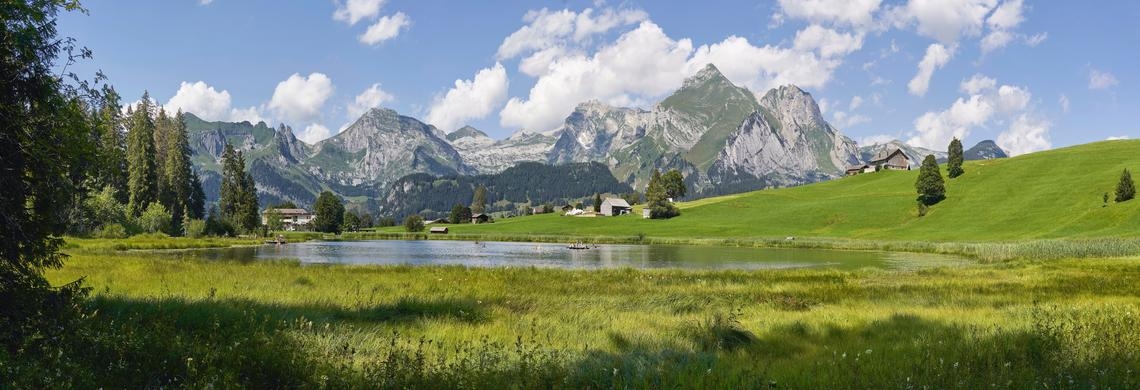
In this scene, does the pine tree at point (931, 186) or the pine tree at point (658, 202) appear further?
the pine tree at point (658, 202)

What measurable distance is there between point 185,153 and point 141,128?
19853 millimetres

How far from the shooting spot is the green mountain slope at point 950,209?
95750 mm

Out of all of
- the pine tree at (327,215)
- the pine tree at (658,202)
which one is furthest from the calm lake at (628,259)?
the pine tree at (327,215)

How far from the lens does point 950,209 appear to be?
4663 inches

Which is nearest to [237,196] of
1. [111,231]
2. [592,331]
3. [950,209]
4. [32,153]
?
[111,231]

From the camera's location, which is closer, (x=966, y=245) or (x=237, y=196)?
(x=966, y=245)

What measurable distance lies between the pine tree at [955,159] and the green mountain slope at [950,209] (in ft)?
12.1

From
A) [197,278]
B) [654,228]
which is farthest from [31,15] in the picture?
[654,228]

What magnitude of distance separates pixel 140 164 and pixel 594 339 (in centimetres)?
10152

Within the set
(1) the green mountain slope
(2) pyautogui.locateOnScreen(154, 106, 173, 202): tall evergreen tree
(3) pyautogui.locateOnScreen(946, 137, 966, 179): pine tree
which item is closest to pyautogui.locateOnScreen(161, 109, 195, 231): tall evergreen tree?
(2) pyautogui.locateOnScreen(154, 106, 173, 202): tall evergreen tree

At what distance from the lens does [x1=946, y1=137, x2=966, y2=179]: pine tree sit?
145m

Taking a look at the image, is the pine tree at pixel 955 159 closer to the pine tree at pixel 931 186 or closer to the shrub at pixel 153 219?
Answer: the pine tree at pixel 931 186

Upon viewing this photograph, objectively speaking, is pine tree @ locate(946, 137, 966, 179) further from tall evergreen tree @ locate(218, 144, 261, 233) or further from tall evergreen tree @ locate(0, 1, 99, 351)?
tall evergreen tree @ locate(0, 1, 99, 351)

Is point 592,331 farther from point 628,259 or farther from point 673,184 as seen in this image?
point 673,184
